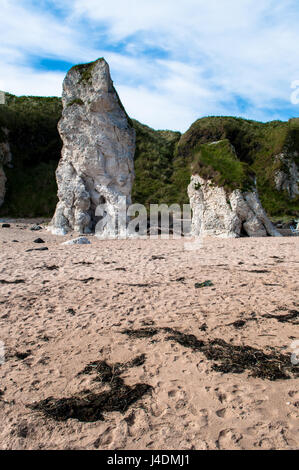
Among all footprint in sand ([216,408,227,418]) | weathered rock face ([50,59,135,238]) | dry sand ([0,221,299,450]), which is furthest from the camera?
weathered rock face ([50,59,135,238])

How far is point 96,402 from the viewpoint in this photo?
337 cm

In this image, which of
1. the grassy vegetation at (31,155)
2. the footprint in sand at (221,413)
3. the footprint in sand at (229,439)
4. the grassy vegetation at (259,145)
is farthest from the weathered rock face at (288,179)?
the footprint in sand at (229,439)

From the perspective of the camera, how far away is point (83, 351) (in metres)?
4.36

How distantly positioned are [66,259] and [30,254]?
4.59ft

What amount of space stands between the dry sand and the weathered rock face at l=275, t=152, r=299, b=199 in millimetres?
27990

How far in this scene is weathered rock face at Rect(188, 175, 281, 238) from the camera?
15359 mm

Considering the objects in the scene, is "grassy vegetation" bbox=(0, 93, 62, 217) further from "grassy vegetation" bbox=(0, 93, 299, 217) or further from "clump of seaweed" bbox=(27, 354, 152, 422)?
"clump of seaweed" bbox=(27, 354, 152, 422)

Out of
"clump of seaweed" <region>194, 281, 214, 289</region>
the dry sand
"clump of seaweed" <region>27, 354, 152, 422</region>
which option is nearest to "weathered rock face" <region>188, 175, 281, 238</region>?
the dry sand

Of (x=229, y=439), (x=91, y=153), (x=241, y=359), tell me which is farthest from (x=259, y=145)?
(x=229, y=439)

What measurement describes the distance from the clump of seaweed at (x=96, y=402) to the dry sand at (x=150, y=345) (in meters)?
0.06

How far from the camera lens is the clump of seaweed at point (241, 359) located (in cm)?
369

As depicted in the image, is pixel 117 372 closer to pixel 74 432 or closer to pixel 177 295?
pixel 74 432

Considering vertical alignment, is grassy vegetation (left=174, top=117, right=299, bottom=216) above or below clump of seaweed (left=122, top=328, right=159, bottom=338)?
above
